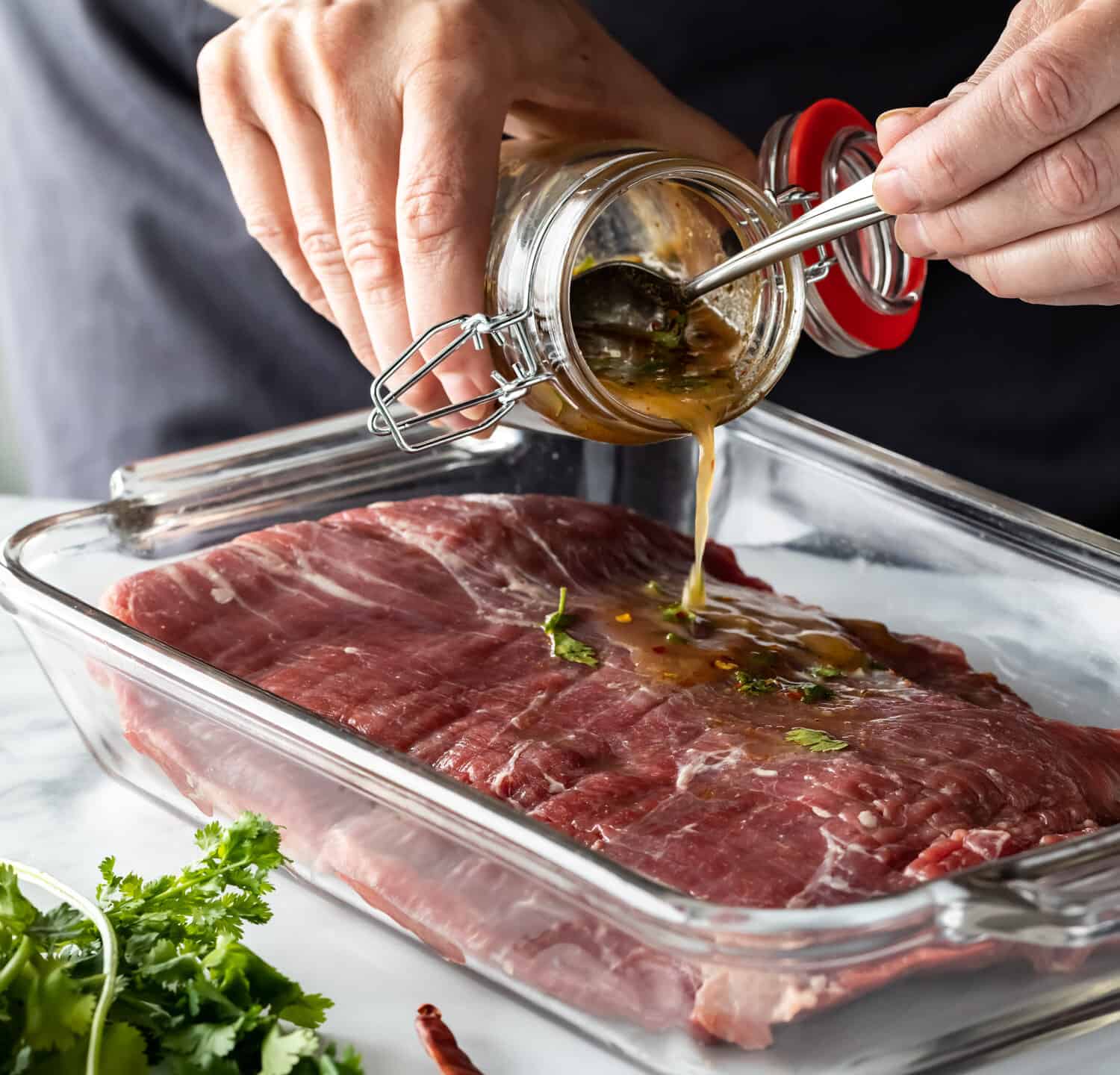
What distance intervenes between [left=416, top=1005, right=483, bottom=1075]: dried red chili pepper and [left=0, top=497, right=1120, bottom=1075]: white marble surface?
0.03 metres

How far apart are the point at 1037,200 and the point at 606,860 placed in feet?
2.68

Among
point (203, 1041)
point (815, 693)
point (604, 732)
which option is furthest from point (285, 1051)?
point (815, 693)

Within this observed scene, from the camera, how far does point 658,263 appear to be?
2.04 metres

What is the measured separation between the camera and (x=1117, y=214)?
157 centimetres

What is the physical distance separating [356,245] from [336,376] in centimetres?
101

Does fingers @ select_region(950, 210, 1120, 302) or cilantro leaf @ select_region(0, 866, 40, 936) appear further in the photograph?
fingers @ select_region(950, 210, 1120, 302)

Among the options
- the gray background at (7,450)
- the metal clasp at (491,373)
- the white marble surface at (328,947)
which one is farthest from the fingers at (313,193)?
the gray background at (7,450)

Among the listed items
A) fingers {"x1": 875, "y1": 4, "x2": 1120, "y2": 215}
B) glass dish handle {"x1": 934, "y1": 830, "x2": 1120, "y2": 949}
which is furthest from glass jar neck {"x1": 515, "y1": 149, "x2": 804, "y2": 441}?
glass dish handle {"x1": 934, "y1": 830, "x2": 1120, "y2": 949}

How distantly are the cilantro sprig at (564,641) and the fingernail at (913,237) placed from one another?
62cm

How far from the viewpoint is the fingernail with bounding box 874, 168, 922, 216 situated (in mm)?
1544

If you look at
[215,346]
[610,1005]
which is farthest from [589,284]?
[215,346]

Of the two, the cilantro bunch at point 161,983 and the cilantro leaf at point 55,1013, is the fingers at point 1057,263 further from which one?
the cilantro leaf at point 55,1013

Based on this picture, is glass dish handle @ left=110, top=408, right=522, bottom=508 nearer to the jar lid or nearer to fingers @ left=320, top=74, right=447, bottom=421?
fingers @ left=320, top=74, right=447, bottom=421

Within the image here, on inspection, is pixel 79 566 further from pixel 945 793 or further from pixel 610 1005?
pixel 945 793
